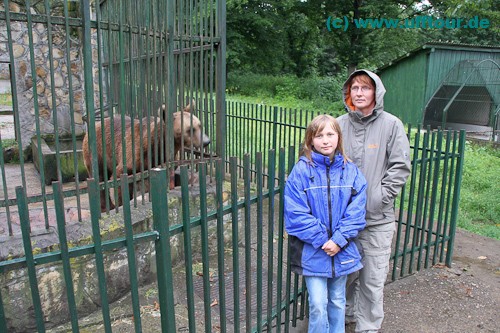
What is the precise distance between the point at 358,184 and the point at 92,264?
254cm

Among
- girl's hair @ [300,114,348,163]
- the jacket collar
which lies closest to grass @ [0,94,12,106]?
girl's hair @ [300,114,348,163]

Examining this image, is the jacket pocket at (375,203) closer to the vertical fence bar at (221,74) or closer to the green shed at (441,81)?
the vertical fence bar at (221,74)

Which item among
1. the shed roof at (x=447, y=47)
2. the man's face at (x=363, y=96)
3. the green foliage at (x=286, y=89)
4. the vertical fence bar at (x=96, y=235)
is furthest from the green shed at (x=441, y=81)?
the vertical fence bar at (x=96, y=235)

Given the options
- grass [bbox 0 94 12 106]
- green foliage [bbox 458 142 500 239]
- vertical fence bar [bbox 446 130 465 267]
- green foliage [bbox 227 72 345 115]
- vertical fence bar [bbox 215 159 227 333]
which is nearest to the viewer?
vertical fence bar [bbox 215 159 227 333]

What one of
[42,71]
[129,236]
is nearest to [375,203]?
[129,236]

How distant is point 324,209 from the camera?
9.07 ft

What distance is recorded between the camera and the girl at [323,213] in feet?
8.96

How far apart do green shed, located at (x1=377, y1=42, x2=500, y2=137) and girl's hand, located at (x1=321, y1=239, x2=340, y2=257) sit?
1523cm

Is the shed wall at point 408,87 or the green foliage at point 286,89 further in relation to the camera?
the green foliage at point 286,89

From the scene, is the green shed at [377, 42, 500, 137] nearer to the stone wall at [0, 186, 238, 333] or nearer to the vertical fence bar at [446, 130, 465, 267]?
the vertical fence bar at [446, 130, 465, 267]

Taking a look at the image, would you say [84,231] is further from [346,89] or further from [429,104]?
[429,104]

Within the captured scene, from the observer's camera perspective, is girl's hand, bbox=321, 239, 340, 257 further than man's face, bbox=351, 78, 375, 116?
No

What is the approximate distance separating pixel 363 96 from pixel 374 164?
0.52 metres

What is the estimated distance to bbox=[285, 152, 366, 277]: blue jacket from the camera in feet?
8.97
